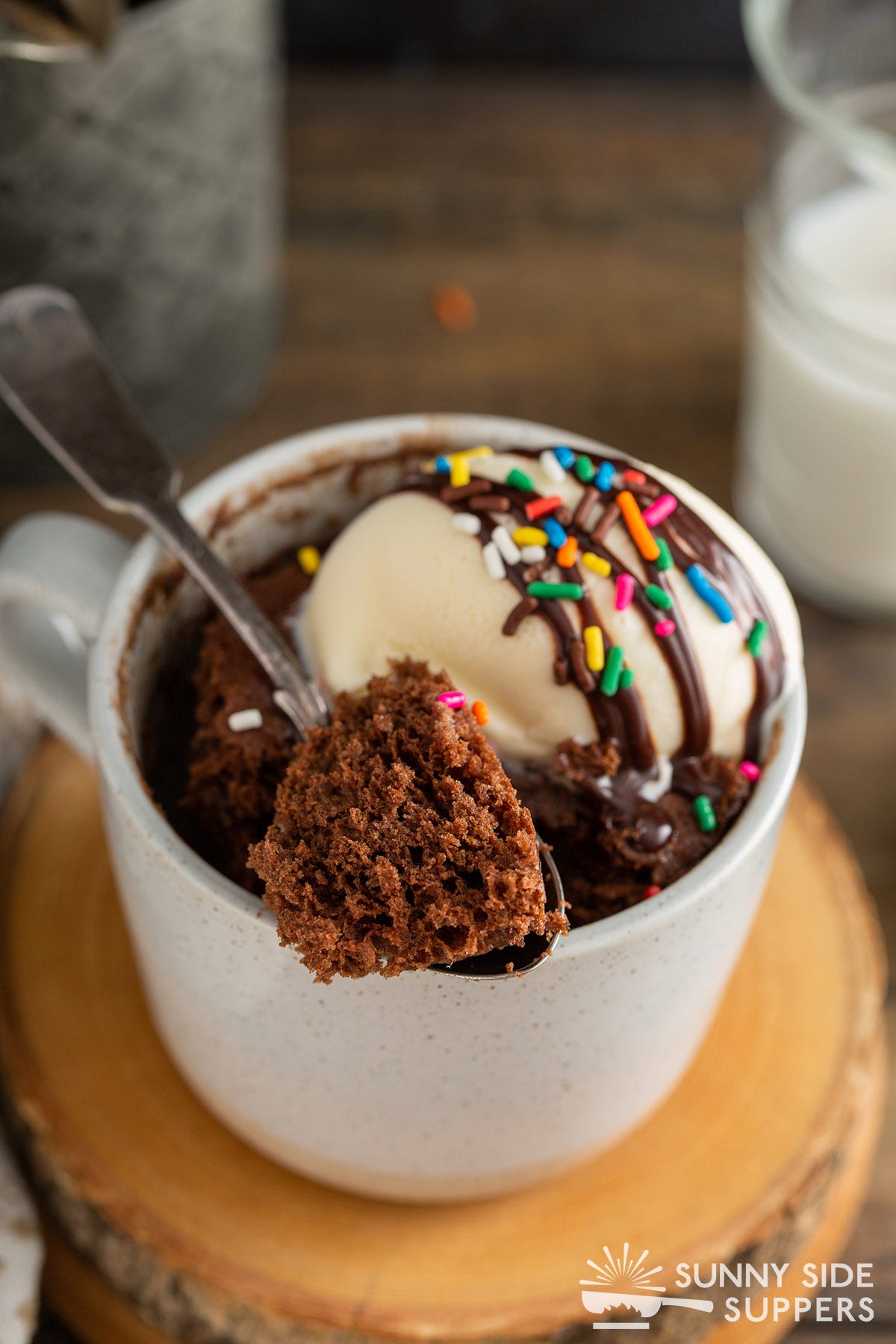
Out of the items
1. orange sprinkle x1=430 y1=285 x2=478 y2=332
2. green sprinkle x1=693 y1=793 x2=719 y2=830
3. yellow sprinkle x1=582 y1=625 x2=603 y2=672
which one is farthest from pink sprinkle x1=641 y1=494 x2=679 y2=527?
Answer: orange sprinkle x1=430 y1=285 x2=478 y2=332

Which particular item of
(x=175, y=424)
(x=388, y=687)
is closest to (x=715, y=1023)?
(x=388, y=687)

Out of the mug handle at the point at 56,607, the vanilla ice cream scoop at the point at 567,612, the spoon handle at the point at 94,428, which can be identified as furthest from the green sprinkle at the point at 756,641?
the mug handle at the point at 56,607

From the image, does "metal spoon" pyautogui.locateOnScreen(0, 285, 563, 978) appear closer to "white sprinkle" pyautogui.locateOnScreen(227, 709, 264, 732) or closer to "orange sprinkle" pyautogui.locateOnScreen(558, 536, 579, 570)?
"white sprinkle" pyautogui.locateOnScreen(227, 709, 264, 732)

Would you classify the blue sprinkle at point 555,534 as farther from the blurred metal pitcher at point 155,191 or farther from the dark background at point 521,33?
the dark background at point 521,33

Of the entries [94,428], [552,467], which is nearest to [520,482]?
[552,467]

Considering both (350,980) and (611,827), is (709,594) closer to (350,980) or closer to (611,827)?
(611,827)
